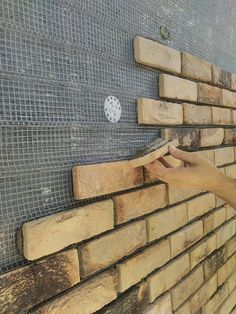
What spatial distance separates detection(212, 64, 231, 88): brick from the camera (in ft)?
5.56

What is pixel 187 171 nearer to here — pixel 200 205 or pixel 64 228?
pixel 64 228

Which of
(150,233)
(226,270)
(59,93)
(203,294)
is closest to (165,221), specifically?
(150,233)

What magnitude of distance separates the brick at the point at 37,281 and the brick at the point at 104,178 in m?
0.15

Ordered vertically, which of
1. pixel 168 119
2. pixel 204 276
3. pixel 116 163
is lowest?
pixel 204 276

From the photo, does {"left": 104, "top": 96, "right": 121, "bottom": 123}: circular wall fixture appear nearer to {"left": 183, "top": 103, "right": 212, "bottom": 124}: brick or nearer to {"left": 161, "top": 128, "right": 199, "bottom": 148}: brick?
{"left": 161, "top": 128, "right": 199, "bottom": 148}: brick

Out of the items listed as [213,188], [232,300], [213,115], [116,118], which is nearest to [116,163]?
[116,118]

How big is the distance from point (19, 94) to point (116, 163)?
1.18 ft

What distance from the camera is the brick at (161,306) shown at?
1180 mm

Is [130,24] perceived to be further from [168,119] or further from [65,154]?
[65,154]

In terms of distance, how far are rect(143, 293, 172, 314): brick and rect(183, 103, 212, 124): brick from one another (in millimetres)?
640

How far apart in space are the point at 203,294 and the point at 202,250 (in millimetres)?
189

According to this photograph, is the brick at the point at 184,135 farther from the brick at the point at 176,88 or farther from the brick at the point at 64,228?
the brick at the point at 64,228

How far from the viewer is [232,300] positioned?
1.95 metres

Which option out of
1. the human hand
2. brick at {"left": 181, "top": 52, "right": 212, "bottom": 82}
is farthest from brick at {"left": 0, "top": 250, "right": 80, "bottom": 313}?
brick at {"left": 181, "top": 52, "right": 212, "bottom": 82}
